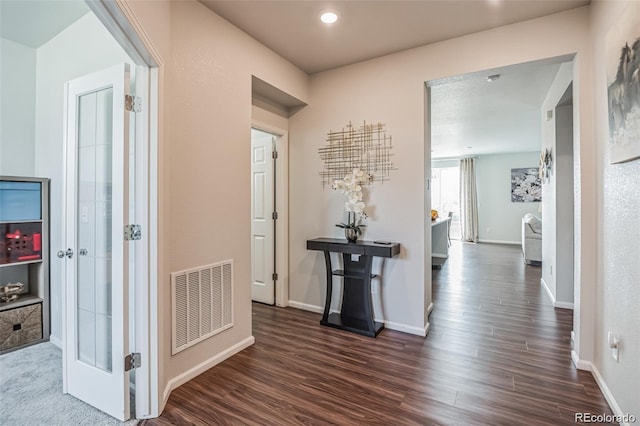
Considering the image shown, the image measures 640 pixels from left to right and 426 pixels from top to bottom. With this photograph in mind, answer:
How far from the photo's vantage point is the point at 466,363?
2426 mm

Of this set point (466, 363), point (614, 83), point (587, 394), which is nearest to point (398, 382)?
point (466, 363)

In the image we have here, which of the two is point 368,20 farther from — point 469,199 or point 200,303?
point 469,199

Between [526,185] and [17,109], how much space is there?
10550 mm

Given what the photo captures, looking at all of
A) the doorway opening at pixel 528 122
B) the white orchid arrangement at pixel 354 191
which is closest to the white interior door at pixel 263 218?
the white orchid arrangement at pixel 354 191

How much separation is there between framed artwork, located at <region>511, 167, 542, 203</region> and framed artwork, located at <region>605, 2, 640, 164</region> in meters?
8.17

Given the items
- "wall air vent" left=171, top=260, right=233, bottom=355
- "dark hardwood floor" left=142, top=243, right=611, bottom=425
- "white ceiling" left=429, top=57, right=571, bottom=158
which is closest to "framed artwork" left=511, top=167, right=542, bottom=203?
"white ceiling" left=429, top=57, right=571, bottom=158

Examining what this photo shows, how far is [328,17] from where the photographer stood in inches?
96.9

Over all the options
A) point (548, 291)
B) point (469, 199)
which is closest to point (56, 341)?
point (548, 291)

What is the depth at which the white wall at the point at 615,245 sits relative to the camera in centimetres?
159

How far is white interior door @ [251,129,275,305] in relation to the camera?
3793mm

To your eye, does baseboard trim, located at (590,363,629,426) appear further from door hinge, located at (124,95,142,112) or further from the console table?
door hinge, located at (124,95,142,112)

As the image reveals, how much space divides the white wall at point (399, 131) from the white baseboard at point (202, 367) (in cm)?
110

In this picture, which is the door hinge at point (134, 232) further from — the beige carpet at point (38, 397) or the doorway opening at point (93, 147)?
the beige carpet at point (38, 397)

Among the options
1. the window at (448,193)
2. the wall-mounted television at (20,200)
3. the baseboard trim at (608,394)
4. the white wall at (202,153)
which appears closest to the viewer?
the baseboard trim at (608,394)
